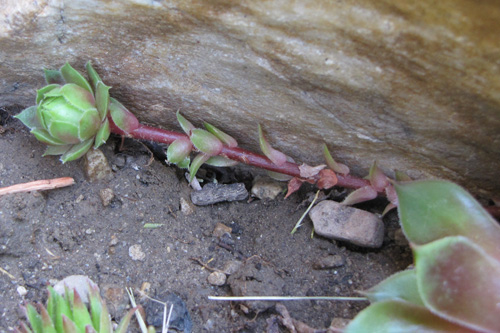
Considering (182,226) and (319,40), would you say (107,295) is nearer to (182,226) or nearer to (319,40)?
(182,226)

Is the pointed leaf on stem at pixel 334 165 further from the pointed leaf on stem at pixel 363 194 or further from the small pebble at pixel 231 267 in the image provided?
the small pebble at pixel 231 267

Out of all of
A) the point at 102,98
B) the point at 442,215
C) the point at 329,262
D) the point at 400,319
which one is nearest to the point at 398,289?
A: the point at 400,319

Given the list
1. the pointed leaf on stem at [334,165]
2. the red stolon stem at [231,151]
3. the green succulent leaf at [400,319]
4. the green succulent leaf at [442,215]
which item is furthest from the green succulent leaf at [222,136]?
the green succulent leaf at [400,319]

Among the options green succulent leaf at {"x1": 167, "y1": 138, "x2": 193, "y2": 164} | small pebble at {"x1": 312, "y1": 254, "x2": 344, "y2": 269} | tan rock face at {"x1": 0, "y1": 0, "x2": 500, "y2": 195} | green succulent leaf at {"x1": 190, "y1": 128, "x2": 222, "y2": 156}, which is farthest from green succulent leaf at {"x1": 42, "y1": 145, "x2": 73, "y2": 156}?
small pebble at {"x1": 312, "y1": 254, "x2": 344, "y2": 269}

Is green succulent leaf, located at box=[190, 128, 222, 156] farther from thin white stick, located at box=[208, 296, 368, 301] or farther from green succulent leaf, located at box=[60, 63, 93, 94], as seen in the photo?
thin white stick, located at box=[208, 296, 368, 301]

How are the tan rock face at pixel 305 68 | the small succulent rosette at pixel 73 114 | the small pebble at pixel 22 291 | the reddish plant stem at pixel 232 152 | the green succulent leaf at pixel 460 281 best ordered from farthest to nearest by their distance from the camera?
the reddish plant stem at pixel 232 152, the small succulent rosette at pixel 73 114, the small pebble at pixel 22 291, the tan rock face at pixel 305 68, the green succulent leaf at pixel 460 281

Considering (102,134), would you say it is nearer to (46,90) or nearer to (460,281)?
(46,90)
